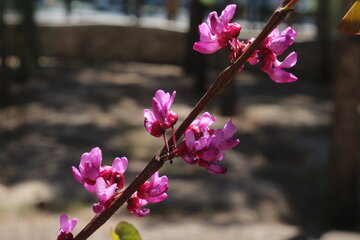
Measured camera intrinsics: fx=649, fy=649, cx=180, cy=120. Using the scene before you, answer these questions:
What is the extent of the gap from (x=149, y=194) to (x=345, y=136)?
6739 millimetres

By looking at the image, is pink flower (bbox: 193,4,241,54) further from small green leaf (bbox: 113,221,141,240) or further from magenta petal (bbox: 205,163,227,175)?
small green leaf (bbox: 113,221,141,240)

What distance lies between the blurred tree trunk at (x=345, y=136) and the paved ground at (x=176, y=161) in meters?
0.41

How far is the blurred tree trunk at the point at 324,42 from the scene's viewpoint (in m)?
16.1

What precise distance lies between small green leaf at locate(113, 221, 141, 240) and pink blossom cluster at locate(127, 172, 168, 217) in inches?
9.6

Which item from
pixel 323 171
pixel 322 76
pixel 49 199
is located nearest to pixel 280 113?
pixel 323 171

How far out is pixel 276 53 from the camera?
35.7 inches

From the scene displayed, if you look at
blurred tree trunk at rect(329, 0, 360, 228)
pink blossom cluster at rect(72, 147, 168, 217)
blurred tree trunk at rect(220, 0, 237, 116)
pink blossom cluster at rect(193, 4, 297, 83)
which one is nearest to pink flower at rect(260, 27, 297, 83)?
pink blossom cluster at rect(193, 4, 297, 83)

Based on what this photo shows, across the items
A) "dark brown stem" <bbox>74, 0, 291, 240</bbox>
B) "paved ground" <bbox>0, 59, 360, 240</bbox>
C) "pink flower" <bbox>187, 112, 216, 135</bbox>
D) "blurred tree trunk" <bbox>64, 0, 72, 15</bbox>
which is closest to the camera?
"dark brown stem" <bbox>74, 0, 291, 240</bbox>

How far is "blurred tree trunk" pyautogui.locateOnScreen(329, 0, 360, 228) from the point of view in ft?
23.4

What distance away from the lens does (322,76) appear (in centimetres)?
1608

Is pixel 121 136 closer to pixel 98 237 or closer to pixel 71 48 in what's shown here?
pixel 98 237

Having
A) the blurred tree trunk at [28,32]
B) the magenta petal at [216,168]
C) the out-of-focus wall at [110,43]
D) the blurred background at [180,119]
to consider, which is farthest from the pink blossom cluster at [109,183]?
the out-of-focus wall at [110,43]

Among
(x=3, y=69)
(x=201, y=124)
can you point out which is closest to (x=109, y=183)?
(x=201, y=124)

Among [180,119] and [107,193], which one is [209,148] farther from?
[180,119]
